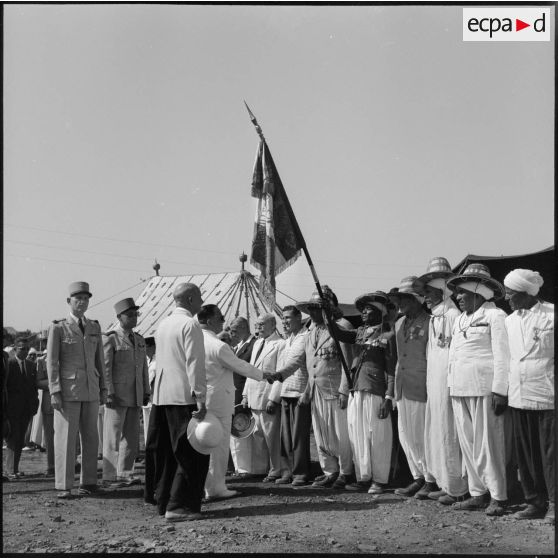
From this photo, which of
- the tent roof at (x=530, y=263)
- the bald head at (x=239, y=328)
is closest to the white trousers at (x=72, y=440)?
the bald head at (x=239, y=328)

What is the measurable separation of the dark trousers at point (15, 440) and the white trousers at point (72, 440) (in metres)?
2.08

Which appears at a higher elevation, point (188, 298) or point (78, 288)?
point (78, 288)

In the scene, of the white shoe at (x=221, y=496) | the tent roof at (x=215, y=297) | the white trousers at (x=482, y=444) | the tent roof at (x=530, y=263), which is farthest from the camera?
the tent roof at (x=215, y=297)

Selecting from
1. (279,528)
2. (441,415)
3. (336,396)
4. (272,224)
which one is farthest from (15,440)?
(441,415)

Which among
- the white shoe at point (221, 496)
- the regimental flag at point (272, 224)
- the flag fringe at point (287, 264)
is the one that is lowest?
the white shoe at point (221, 496)

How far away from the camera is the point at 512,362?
20.1ft

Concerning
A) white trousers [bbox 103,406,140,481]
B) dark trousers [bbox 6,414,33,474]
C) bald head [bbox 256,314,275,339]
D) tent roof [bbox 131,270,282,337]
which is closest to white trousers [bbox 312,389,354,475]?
bald head [bbox 256,314,275,339]

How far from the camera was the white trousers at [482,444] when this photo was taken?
20.2ft

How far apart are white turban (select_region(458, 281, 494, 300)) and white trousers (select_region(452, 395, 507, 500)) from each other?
2.98ft

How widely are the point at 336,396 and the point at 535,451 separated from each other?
7.89 ft

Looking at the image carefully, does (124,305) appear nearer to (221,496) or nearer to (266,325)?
(266,325)

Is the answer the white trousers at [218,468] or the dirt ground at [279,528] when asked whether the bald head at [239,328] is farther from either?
the dirt ground at [279,528]

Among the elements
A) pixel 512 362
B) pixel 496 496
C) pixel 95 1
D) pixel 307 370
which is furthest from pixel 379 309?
pixel 95 1

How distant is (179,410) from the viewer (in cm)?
652
